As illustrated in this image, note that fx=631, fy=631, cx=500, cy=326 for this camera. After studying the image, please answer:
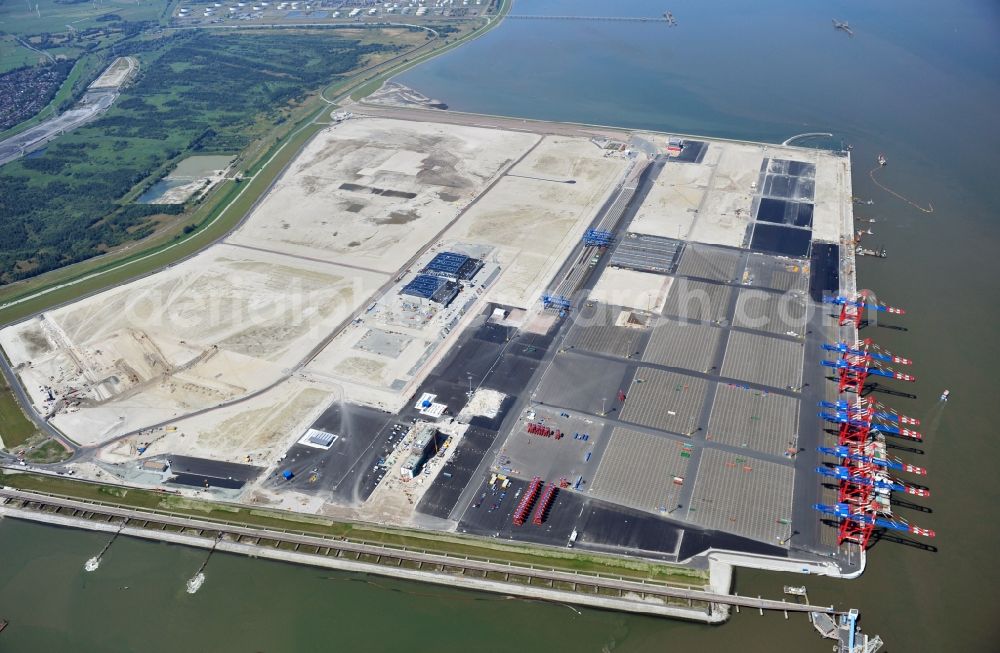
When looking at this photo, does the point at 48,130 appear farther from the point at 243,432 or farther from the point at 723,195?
the point at 723,195

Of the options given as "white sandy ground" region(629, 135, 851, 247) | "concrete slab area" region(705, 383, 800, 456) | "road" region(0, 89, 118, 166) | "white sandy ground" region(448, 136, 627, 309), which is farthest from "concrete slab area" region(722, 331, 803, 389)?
"road" region(0, 89, 118, 166)

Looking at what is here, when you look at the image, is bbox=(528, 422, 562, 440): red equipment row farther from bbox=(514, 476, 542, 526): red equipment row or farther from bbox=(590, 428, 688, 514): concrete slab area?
bbox=(514, 476, 542, 526): red equipment row

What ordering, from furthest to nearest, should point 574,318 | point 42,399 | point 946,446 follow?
point 574,318
point 42,399
point 946,446

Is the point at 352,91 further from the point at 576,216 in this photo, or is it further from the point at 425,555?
the point at 425,555

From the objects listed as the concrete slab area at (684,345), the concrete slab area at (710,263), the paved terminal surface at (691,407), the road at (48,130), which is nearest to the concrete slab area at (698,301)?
the paved terminal surface at (691,407)

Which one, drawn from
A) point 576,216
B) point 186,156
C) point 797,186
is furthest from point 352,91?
point 797,186

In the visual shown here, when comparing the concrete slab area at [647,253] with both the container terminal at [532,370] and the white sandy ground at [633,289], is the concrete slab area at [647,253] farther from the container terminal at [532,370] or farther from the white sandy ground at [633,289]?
the white sandy ground at [633,289]
